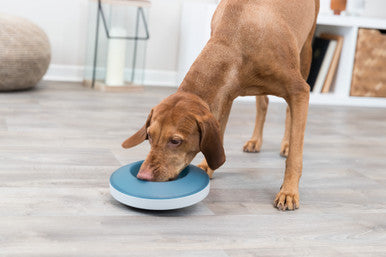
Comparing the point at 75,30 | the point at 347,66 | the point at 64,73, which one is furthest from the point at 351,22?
the point at 64,73

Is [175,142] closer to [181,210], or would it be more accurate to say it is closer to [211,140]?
[211,140]

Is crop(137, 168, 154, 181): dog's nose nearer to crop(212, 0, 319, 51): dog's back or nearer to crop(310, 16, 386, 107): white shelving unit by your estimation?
crop(212, 0, 319, 51): dog's back

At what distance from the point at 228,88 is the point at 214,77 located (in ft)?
0.22

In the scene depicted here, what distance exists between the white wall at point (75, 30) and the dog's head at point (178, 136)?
2.75 metres

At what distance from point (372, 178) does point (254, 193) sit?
1.93ft

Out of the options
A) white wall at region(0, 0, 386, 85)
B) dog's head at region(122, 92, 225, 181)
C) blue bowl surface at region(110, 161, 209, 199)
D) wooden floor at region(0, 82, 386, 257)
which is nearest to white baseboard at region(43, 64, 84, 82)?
white wall at region(0, 0, 386, 85)

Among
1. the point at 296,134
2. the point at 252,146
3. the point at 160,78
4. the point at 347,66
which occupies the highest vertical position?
the point at 296,134

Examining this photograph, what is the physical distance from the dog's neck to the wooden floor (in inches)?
13.6

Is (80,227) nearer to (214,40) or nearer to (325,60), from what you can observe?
(214,40)

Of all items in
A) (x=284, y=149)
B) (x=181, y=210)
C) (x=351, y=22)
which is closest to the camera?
(x=181, y=210)

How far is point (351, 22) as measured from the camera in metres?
4.02

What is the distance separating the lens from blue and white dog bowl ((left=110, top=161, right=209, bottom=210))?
1.54 m

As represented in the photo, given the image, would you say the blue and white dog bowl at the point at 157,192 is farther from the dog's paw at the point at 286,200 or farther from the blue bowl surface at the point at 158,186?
the dog's paw at the point at 286,200

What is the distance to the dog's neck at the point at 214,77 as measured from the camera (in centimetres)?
162
